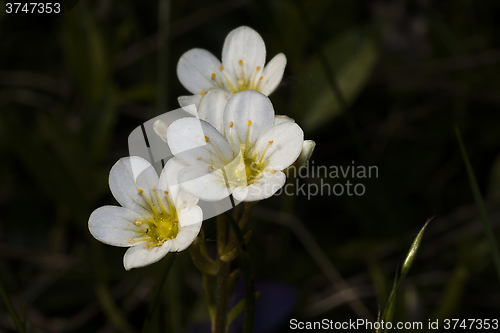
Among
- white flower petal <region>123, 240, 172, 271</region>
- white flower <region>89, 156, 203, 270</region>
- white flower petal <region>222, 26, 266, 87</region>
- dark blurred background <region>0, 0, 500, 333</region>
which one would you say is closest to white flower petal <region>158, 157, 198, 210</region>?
white flower <region>89, 156, 203, 270</region>

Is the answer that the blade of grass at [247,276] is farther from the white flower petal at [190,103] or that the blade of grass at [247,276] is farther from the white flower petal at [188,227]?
the white flower petal at [190,103]

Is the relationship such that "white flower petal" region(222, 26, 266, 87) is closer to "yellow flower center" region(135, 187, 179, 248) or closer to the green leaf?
"yellow flower center" region(135, 187, 179, 248)

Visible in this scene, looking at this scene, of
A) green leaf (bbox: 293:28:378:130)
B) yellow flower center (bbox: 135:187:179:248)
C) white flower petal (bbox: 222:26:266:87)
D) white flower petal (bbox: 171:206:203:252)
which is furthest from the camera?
green leaf (bbox: 293:28:378:130)

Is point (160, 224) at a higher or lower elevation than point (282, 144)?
lower

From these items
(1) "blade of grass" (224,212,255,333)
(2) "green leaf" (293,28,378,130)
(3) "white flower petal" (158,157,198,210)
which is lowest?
(1) "blade of grass" (224,212,255,333)

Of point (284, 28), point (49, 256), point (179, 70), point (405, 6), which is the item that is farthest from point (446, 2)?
point (49, 256)

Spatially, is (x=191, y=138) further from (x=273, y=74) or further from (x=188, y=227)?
(x=273, y=74)

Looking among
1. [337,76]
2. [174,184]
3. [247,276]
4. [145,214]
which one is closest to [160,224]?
[145,214]
